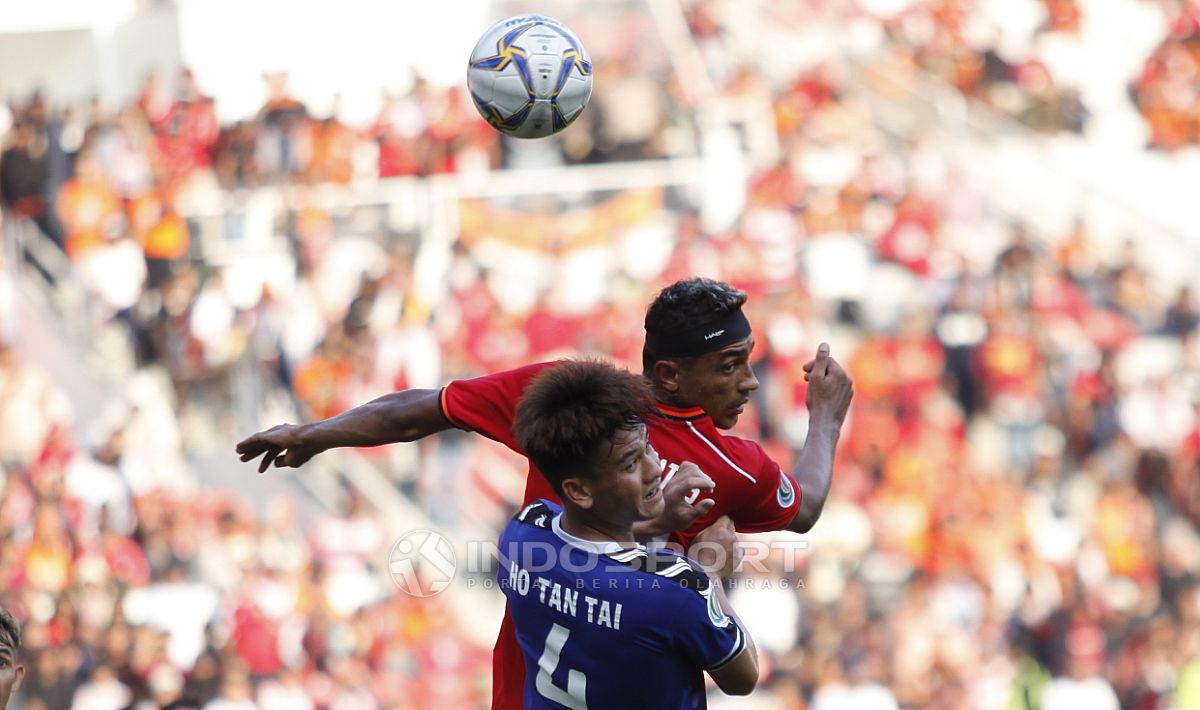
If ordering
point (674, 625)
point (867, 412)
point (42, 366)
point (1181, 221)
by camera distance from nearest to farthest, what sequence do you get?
point (674, 625), point (867, 412), point (42, 366), point (1181, 221)

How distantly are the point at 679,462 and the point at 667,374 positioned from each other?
290mm

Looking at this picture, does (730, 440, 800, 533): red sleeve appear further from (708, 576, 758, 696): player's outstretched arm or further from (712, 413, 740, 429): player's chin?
(708, 576, 758, 696): player's outstretched arm

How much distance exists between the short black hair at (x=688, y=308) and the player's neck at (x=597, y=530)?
0.75 m

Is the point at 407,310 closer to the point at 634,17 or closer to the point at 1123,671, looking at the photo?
the point at 634,17

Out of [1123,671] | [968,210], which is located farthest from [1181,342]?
[1123,671]

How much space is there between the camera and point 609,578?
12.7 ft

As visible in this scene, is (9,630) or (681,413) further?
(681,413)

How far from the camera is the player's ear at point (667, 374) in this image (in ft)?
15.0

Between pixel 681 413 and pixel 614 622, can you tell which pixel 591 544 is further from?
pixel 681 413

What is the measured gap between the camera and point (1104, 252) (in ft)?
46.8

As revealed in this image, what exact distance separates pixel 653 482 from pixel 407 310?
9646 mm

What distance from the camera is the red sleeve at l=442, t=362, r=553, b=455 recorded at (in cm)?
469

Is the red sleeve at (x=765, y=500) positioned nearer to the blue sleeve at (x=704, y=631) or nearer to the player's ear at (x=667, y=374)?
the player's ear at (x=667, y=374)

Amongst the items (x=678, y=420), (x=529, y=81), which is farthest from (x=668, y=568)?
(x=529, y=81)
